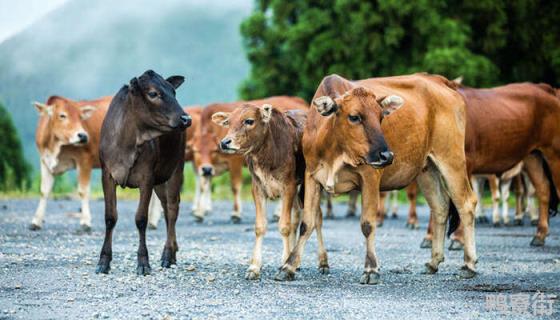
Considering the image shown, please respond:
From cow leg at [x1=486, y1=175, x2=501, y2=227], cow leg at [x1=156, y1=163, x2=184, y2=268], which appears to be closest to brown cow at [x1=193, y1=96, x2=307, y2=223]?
cow leg at [x1=486, y1=175, x2=501, y2=227]

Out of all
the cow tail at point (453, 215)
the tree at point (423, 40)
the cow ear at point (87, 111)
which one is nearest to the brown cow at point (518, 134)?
the cow tail at point (453, 215)

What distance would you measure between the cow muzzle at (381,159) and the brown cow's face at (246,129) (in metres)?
1.51

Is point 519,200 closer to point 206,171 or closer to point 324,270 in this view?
point 206,171

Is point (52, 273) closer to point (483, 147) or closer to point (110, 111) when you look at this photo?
point (110, 111)

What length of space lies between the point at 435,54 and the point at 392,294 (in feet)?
69.2

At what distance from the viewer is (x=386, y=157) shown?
32.9 feet

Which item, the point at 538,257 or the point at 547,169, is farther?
the point at 547,169

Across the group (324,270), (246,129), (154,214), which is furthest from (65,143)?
(324,270)

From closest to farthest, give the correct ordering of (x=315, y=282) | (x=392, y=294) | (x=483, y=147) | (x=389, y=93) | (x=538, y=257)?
(x=392, y=294) < (x=315, y=282) < (x=389, y=93) < (x=538, y=257) < (x=483, y=147)

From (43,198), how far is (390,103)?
8.52 m

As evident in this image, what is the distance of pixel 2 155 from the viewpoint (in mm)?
30922

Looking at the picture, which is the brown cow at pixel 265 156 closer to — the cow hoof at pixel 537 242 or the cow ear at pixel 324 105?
the cow ear at pixel 324 105

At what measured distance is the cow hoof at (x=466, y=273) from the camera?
11.2 meters

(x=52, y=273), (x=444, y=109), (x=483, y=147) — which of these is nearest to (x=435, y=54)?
(x=483, y=147)
